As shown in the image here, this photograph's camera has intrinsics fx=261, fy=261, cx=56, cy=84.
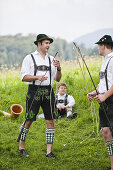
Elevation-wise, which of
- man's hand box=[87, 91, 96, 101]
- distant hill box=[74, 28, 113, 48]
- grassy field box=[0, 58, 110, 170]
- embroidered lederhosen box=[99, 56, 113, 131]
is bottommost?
grassy field box=[0, 58, 110, 170]

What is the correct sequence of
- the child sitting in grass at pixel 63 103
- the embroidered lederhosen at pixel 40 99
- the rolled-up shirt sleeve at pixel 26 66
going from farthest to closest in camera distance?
the child sitting in grass at pixel 63 103 < the embroidered lederhosen at pixel 40 99 < the rolled-up shirt sleeve at pixel 26 66

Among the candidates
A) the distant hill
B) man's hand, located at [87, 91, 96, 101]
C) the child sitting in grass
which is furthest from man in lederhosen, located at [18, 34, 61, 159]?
the child sitting in grass

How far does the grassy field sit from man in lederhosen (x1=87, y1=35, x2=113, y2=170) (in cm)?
44

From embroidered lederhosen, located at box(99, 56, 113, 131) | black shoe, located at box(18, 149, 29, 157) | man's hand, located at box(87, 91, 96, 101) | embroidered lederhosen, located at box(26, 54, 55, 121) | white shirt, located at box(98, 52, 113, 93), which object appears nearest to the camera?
white shirt, located at box(98, 52, 113, 93)

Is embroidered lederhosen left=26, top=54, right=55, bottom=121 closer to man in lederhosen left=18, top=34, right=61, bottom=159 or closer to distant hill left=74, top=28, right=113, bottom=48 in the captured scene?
man in lederhosen left=18, top=34, right=61, bottom=159

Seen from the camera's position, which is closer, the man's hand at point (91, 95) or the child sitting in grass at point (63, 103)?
the man's hand at point (91, 95)

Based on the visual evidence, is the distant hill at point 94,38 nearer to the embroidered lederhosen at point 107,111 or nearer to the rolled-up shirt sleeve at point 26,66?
the rolled-up shirt sleeve at point 26,66

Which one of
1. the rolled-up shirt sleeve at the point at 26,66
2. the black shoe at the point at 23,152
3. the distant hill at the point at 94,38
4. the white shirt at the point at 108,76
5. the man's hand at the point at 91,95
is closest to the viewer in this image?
the white shirt at the point at 108,76

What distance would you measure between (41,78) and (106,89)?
1.04 m

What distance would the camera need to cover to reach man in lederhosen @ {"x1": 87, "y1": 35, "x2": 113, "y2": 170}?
3.20 meters

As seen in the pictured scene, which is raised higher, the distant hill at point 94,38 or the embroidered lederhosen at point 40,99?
the distant hill at point 94,38

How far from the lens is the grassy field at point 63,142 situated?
156 inches

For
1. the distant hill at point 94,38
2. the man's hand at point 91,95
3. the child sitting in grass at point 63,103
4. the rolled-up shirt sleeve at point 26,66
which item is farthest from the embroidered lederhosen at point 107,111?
the child sitting in grass at point 63,103

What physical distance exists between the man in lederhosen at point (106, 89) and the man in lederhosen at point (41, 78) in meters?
0.86
